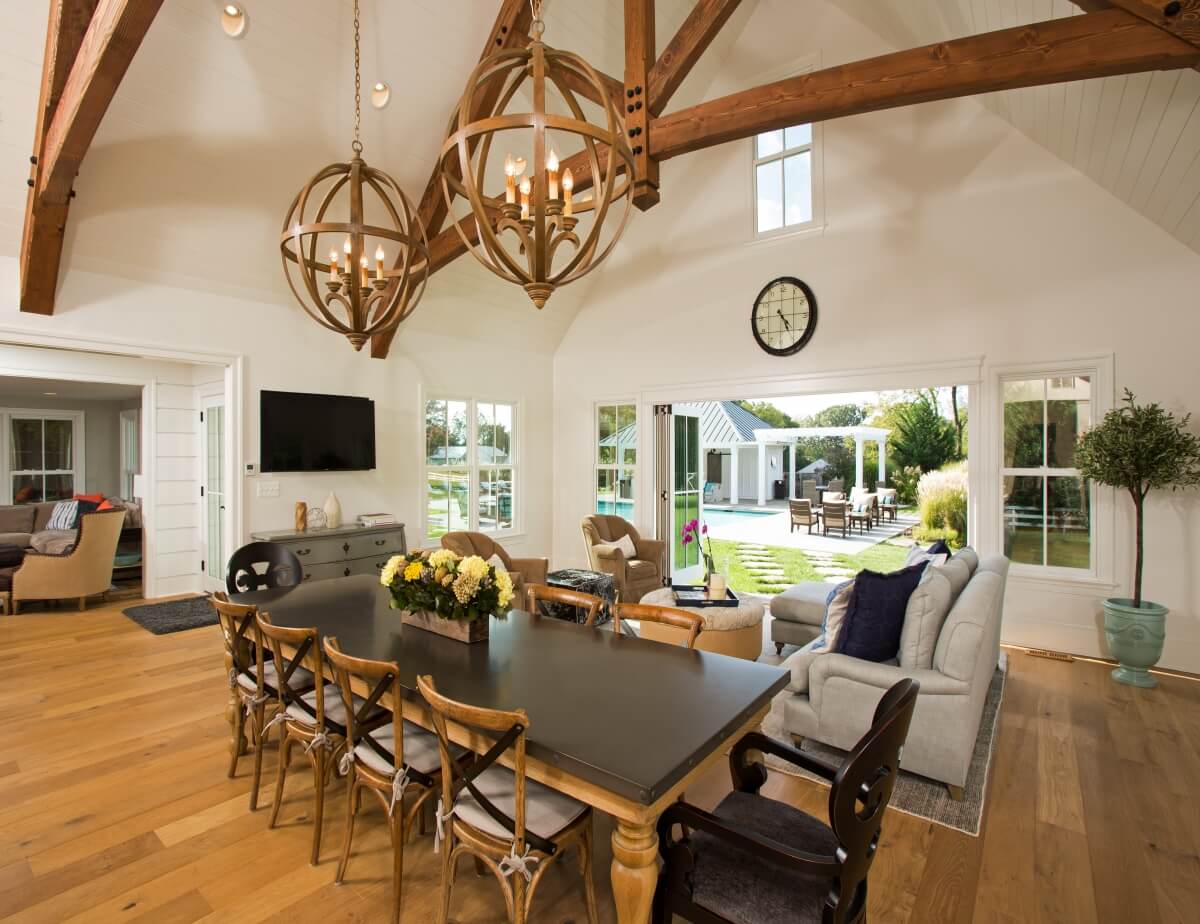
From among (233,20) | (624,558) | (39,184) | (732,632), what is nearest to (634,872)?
(732,632)

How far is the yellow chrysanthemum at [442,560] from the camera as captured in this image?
92.5 inches

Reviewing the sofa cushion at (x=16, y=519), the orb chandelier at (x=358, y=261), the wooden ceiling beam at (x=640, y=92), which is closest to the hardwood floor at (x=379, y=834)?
the orb chandelier at (x=358, y=261)

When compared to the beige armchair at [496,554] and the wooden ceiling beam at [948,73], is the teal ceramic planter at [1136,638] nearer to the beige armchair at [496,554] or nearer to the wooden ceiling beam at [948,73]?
the wooden ceiling beam at [948,73]

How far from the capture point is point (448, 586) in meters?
2.30

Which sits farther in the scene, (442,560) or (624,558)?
(624,558)

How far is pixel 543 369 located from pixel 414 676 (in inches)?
241

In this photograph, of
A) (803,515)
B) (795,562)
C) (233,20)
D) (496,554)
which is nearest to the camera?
(233,20)

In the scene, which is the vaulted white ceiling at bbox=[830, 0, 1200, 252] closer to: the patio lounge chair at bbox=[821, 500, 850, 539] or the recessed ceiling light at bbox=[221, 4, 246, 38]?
the recessed ceiling light at bbox=[221, 4, 246, 38]

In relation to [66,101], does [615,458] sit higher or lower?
lower

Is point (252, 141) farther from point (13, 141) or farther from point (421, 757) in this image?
point (421, 757)

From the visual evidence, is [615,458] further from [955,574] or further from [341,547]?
[955,574]

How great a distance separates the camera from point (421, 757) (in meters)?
2.05

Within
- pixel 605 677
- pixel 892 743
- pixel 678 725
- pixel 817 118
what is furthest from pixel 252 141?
pixel 892 743

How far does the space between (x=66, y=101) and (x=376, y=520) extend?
367 cm
